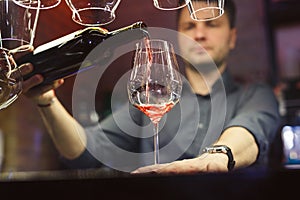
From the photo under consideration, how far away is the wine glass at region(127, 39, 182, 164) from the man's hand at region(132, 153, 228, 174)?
0.08 meters

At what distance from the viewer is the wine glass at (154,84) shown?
60cm

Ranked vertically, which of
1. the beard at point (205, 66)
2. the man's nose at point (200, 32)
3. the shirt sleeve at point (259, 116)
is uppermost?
the man's nose at point (200, 32)

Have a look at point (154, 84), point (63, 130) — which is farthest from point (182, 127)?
point (154, 84)

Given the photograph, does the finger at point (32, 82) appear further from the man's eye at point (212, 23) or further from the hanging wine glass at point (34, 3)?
the man's eye at point (212, 23)

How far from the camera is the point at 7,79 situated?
64 cm

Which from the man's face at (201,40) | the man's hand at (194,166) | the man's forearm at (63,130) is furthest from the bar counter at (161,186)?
the man's face at (201,40)

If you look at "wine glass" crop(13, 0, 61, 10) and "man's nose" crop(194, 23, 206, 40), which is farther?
"man's nose" crop(194, 23, 206, 40)

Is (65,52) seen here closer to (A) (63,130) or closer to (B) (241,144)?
(A) (63,130)

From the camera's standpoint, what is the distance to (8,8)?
631mm

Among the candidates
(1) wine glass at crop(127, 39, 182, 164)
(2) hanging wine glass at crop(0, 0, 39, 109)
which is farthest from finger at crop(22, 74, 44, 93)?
(1) wine glass at crop(127, 39, 182, 164)

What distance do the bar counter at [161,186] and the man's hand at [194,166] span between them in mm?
141

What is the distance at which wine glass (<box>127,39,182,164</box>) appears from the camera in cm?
60

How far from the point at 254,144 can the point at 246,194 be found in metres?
0.70

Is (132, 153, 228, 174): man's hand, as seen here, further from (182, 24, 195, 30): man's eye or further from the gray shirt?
(182, 24, 195, 30): man's eye
